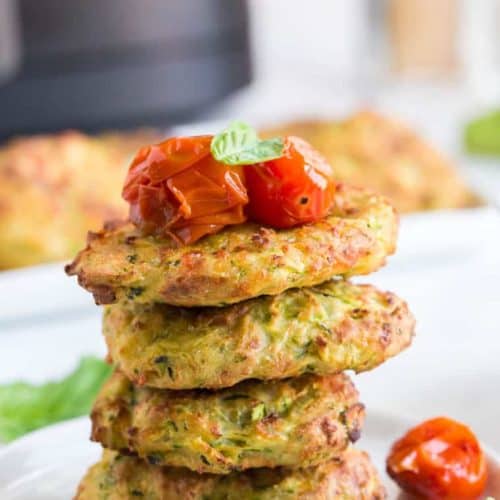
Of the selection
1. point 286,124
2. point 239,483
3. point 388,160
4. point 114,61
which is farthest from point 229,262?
point 114,61

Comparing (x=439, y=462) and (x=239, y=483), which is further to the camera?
(x=439, y=462)

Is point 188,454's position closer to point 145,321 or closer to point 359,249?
point 145,321

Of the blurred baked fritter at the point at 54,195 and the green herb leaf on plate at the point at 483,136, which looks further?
the green herb leaf on plate at the point at 483,136

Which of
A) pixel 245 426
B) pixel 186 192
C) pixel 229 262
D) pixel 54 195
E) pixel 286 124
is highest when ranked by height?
pixel 186 192

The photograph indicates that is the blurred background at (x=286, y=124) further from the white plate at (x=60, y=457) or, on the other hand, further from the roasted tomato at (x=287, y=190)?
the roasted tomato at (x=287, y=190)

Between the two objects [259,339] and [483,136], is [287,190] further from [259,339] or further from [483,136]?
[483,136]

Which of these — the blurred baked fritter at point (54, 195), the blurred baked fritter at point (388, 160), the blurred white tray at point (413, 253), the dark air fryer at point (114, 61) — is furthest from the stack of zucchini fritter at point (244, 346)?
the dark air fryer at point (114, 61)

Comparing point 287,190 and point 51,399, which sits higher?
point 287,190
